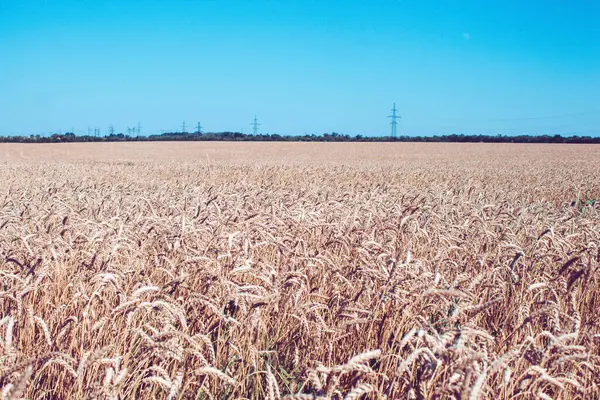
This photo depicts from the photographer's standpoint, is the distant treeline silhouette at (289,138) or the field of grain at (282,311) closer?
the field of grain at (282,311)

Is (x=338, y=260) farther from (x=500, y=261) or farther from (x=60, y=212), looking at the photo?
(x=60, y=212)

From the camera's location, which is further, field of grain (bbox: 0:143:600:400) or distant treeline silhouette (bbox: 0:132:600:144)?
distant treeline silhouette (bbox: 0:132:600:144)

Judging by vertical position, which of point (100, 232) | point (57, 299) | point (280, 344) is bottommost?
point (280, 344)

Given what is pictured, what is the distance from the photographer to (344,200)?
8.09 metres

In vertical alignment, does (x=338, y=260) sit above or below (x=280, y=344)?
above

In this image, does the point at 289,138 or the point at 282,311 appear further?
the point at 289,138

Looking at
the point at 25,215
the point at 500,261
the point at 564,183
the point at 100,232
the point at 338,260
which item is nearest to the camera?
the point at 100,232

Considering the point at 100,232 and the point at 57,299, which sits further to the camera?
the point at 100,232

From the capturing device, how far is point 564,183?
16.2m

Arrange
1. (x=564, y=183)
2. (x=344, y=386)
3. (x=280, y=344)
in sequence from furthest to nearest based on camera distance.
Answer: (x=564, y=183) → (x=280, y=344) → (x=344, y=386)

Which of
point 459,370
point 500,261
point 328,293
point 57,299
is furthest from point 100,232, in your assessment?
point 500,261

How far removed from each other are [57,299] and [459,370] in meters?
2.45

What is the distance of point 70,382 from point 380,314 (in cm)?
179

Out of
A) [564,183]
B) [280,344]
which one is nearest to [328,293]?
[280,344]
